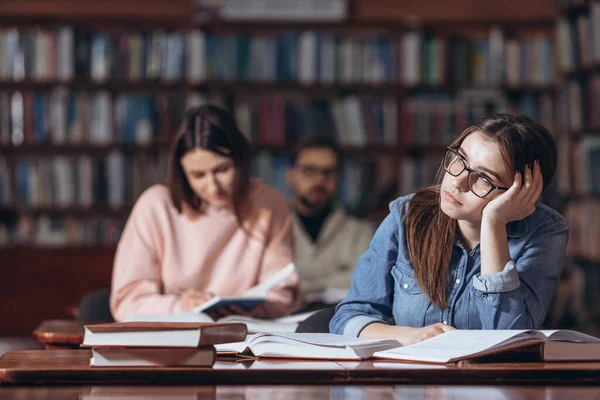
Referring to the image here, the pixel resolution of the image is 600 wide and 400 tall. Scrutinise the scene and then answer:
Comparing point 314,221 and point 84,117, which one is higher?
point 84,117

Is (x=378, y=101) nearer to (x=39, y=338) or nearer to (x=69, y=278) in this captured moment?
(x=69, y=278)

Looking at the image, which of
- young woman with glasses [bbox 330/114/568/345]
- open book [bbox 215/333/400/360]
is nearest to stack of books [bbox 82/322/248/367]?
open book [bbox 215/333/400/360]

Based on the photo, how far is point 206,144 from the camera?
8.31 feet

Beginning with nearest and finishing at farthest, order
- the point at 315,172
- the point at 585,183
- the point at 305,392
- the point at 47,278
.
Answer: the point at 305,392, the point at 315,172, the point at 585,183, the point at 47,278

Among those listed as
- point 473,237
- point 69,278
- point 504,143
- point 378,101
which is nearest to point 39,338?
point 473,237

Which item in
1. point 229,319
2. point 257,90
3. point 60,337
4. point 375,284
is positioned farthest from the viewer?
point 257,90

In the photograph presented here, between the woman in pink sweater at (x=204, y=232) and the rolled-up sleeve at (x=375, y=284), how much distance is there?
76 cm

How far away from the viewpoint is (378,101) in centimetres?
525

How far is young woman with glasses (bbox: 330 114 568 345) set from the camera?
1614 millimetres

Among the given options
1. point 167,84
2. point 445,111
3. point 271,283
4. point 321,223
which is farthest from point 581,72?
point 271,283

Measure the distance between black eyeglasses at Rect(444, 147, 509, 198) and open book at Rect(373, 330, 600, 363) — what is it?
302 mm

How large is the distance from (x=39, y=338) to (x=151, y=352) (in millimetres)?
827

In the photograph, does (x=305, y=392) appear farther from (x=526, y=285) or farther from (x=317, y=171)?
(x=317, y=171)

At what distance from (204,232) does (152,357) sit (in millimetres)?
1462
